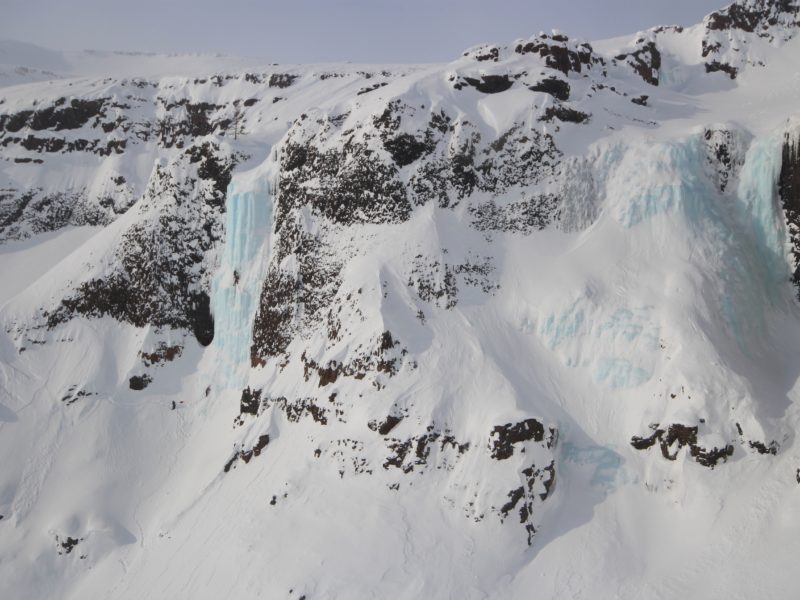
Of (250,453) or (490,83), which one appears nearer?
(250,453)

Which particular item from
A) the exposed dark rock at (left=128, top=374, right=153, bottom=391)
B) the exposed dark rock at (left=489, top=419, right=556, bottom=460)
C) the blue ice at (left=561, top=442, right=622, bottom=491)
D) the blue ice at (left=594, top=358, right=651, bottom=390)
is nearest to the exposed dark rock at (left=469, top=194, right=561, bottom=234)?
the blue ice at (left=594, top=358, right=651, bottom=390)

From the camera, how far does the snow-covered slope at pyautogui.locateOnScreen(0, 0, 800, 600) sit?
21.8 meters

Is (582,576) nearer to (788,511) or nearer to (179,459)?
(788,511)

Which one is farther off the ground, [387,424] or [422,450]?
[387,424]

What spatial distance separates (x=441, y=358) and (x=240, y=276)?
610 inches

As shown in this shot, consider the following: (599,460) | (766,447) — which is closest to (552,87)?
(599,460)

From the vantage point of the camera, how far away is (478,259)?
29.6 metres

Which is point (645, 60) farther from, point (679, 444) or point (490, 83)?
point (679, 444)

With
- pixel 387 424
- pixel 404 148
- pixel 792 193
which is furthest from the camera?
pixel 404 148

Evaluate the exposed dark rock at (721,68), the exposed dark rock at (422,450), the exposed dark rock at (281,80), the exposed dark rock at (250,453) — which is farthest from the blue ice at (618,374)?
the exposed dark rock at (281,80)

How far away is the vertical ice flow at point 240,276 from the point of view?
3478 cm

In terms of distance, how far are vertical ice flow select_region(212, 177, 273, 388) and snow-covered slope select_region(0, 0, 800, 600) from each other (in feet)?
0.59

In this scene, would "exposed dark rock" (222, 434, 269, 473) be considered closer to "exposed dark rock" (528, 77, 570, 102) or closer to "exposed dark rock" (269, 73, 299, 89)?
"exposed dark rock" (528, 77, 570, 102)

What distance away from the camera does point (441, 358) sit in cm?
2631
